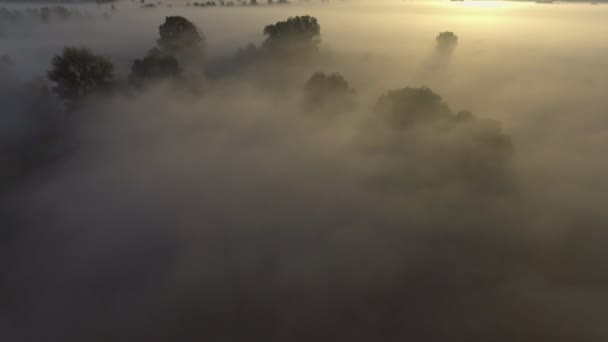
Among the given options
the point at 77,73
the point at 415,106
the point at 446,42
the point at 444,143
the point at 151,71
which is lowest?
the point at 444,143

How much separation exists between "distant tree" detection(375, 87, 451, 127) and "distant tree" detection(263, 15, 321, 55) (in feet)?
174

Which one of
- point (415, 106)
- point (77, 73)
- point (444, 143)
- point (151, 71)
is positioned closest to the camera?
point (444, 143)

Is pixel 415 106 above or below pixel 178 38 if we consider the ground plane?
below

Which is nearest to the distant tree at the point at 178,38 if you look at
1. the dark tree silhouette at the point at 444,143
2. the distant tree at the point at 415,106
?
the dark tree silhouette at the point at 444,143

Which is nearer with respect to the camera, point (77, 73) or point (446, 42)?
point (77, 73)

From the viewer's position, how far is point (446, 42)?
104688 mm

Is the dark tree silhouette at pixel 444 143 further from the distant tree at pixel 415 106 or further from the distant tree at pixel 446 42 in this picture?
the distant tree at pixel 446 42

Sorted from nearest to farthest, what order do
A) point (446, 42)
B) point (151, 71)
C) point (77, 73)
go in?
point (77, 73) < point (151, 71) < point (446, 42)

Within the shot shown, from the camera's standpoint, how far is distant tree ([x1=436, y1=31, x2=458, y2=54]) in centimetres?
10456

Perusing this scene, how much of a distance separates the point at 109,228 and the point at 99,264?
608 centimetres

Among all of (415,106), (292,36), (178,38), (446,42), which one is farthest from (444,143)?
(178,38)

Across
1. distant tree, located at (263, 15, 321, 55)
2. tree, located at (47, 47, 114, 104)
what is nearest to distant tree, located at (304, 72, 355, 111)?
distant tree, located at (263, 15, 321, 55)

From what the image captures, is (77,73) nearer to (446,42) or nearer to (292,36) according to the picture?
(292,36)

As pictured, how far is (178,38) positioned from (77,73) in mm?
40359
